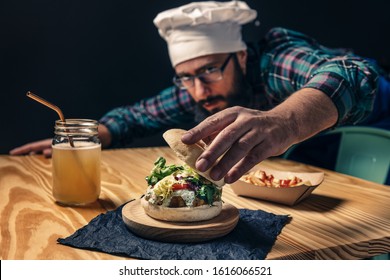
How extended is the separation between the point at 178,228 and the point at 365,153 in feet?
3.93

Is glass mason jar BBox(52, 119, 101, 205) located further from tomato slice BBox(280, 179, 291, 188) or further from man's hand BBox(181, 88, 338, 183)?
tomato slice BBox(280, 179, 291, 188)

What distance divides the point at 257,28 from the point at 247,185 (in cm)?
237

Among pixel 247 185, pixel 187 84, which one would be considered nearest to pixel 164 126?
pixel 187 84

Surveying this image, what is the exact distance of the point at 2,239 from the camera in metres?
0.94

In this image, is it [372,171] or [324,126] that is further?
[372,171]

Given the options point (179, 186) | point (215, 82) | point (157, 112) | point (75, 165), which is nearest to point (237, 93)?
point (215, 82)

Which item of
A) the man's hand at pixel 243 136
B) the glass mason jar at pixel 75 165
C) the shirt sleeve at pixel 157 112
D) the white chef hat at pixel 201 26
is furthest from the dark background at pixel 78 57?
the man's hand at pixel 243 136

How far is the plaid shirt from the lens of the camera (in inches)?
63.4

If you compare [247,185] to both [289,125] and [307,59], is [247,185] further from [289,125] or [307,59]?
[307,59]

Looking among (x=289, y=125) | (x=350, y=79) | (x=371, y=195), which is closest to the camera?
(x=289, y=125)

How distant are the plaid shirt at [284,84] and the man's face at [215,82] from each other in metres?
0.08

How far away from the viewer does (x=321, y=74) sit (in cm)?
161

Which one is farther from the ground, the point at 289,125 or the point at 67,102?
the point at 289,125

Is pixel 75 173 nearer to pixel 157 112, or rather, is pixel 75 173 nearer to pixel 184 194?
pixel 184 194
